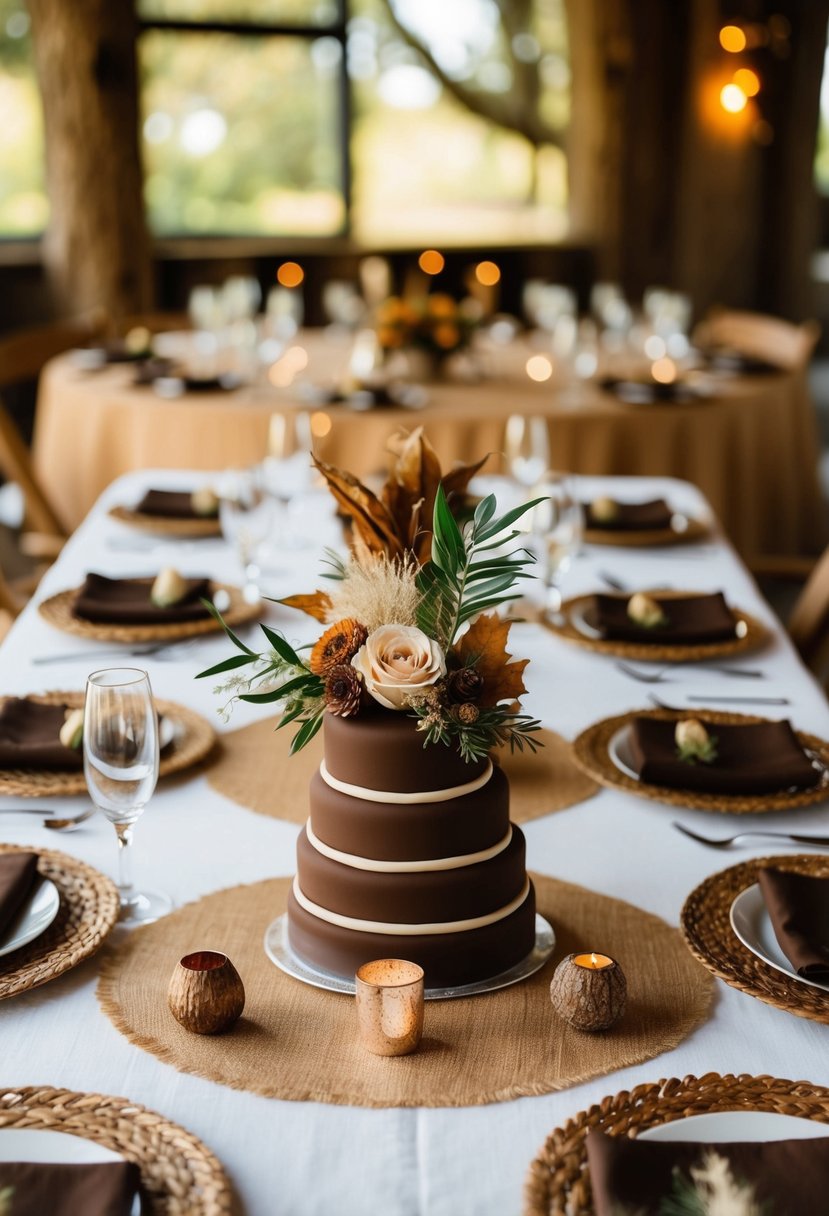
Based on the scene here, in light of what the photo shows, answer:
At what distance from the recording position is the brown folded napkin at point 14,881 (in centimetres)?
105

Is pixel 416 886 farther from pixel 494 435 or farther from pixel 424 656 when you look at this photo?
pixel 494 435

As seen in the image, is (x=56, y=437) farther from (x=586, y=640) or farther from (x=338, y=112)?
(x=338, y=112)

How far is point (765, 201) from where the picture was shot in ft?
27.4

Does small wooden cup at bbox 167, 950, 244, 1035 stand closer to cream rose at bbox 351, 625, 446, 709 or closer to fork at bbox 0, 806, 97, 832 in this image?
cream rose at bbox 351, 625, 446, 709

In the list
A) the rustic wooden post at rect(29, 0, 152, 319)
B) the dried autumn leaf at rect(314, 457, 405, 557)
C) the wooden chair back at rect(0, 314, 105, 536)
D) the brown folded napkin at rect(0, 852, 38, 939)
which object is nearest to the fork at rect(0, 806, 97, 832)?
the brown folded napkin at rect(0, 852, 38, 939)

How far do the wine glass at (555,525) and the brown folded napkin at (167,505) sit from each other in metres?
0.72

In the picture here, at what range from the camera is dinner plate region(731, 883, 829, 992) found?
3.34ft

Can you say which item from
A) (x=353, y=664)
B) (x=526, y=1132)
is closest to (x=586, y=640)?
(x=353, y=664)

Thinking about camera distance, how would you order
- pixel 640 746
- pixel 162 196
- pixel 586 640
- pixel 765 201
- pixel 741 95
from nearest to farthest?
pixel 640 746
pixel 586 640
pixel 741 95
pixel 162 196
pixel 765 201

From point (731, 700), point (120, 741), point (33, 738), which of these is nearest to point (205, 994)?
point (120, 741)

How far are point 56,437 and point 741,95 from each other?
373cm

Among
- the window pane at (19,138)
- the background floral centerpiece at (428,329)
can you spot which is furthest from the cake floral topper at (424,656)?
the window pane at (19,138)

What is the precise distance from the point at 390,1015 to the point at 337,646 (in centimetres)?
27

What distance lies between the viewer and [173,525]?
237 cm
